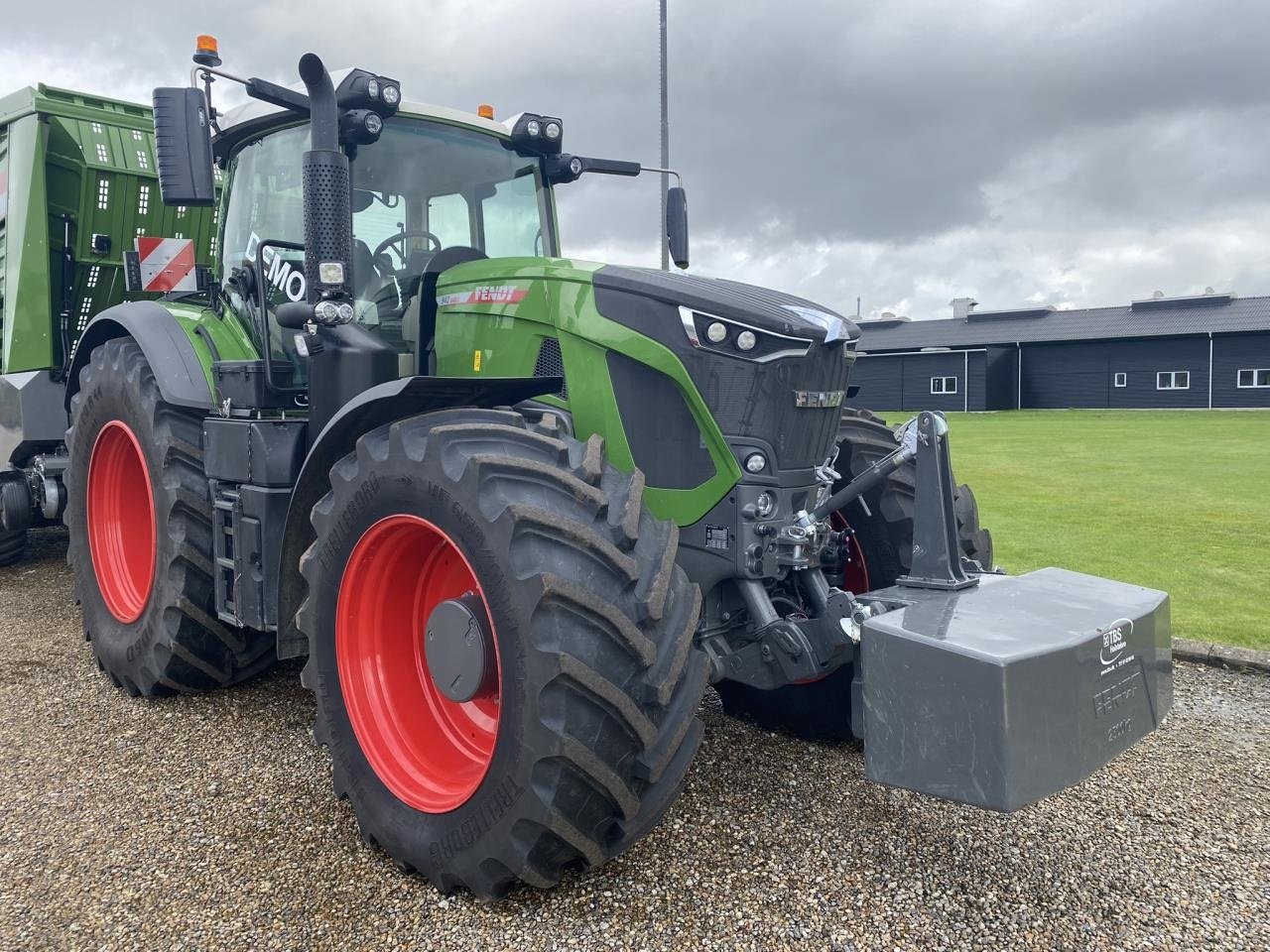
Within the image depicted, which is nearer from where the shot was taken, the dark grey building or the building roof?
the dark grey building

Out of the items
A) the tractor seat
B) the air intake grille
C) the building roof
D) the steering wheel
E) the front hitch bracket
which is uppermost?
the building roof

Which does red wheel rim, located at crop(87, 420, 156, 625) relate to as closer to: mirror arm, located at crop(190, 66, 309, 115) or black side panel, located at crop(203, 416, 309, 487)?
black side panel, located at crop(203, 416, 309, 487)

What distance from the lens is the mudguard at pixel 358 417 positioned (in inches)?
123

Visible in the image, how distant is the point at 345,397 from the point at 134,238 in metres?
3.98

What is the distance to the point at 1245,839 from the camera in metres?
3.26

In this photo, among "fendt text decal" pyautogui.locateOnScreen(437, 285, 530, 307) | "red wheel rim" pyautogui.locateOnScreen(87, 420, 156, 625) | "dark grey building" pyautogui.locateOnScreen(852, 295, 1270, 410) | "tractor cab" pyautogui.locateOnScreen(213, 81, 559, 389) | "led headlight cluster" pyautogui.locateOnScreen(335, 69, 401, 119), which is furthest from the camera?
"dark grey building" pyautogui.locateOnScreen(852, 295, 1270, 410)

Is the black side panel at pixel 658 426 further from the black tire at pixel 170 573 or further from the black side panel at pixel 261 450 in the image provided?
the black tire at pixel 170 573

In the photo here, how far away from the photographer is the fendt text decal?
11.6ft

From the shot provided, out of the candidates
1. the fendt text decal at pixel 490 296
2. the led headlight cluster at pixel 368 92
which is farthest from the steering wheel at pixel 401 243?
the led headlight cluster at pixel 368 92

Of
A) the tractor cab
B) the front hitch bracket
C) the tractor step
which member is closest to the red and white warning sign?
the tractor cab

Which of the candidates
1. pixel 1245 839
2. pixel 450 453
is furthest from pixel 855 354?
pixel 1245 839

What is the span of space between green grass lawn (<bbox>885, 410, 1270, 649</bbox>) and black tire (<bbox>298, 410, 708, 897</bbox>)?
421cm

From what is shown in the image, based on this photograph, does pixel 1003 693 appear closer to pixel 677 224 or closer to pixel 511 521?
pixel 511 521

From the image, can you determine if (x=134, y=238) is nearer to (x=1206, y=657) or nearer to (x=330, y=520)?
(x=330, y=520)
